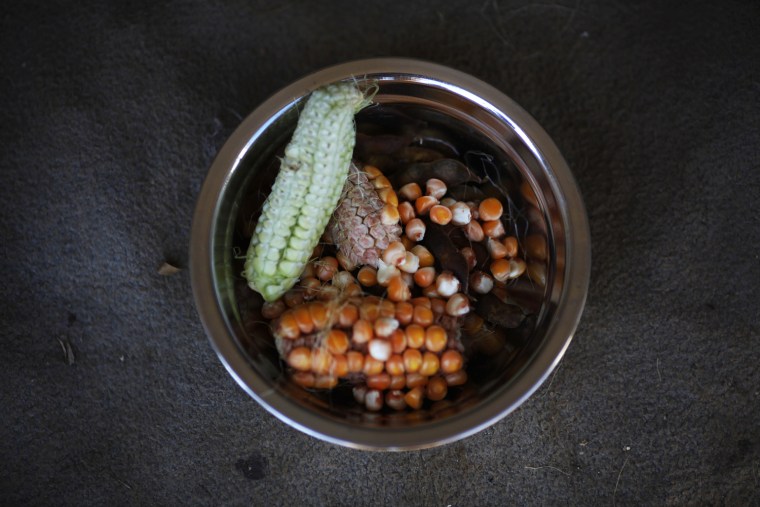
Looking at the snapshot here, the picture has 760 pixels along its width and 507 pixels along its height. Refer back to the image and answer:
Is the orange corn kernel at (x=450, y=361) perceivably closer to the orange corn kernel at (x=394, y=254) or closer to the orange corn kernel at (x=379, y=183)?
the orange corn kernel at (x=394, y=254)

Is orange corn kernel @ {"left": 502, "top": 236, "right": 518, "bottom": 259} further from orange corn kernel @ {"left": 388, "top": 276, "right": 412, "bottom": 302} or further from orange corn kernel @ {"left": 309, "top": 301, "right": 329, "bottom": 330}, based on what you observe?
orange corn kernel @ {"left": 309, "top": 301, "right": 329, "bottom": 330}

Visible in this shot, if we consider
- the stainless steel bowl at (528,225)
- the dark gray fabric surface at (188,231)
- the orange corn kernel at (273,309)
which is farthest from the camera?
the dark gray fabric surface at (188,231)

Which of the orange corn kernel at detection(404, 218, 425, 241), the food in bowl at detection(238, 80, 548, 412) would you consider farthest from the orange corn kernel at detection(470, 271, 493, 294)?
the orange corn kernel at detection(404, 218, 425, 241)

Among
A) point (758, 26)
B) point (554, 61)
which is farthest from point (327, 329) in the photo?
point (758, 26)

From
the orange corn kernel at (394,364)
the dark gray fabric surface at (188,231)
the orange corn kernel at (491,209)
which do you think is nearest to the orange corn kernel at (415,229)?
the orange corn kernel at (491,209)

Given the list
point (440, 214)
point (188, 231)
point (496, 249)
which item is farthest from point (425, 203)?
point (188, 231)

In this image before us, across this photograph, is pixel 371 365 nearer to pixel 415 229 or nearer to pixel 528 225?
pixel 415 229

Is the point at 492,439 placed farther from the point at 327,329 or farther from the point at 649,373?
the point at 327,329
